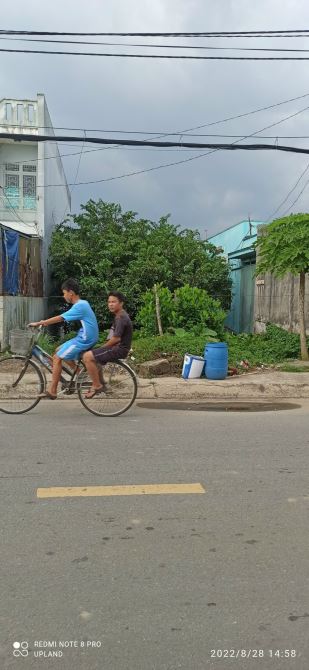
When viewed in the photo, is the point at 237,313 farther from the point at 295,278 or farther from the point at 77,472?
the point at 77,472

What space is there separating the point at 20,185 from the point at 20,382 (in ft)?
44.8

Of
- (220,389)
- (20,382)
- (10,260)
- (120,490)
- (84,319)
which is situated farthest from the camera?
(10,260)

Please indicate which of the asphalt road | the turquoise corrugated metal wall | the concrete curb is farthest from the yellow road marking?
the turquoise corrugated metal wall

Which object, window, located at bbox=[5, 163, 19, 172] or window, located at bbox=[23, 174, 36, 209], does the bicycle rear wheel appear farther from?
window, located at bbox=[5, 163, 19, 172]

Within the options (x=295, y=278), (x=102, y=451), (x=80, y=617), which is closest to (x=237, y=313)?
(x=295, y=278)

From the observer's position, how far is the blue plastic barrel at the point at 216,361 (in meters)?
9.84

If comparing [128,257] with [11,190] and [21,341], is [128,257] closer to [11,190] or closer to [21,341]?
[11,190]

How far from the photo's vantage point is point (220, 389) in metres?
9.16

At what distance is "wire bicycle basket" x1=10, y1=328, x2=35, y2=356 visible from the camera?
6.84 m

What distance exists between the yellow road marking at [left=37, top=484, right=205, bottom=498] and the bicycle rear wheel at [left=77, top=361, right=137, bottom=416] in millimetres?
2589

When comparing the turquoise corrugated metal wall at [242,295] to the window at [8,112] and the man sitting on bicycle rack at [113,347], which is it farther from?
the man sitting on bicycle rack at [113,347]

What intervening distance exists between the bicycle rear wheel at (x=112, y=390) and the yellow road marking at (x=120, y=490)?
8.50ft

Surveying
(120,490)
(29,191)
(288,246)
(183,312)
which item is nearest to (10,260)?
(183,312)

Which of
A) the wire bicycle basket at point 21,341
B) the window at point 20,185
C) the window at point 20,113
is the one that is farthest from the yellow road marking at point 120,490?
the window at point 20,113
